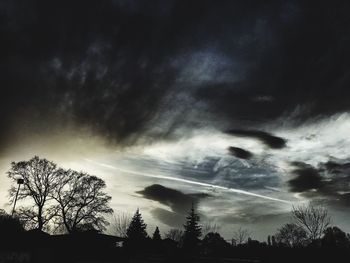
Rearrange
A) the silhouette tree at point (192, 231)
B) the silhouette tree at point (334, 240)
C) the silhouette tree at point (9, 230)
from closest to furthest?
the silhouette tree at point (334, 240)
the silhouette tree at point (9, 230)
the silhouette tree at point (192, 231)

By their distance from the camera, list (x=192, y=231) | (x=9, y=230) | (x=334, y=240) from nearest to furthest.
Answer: (x=334, y=240) < (x=9, y=230) < (x=192, y=231)

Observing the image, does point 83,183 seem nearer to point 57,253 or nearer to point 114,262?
point 57,253

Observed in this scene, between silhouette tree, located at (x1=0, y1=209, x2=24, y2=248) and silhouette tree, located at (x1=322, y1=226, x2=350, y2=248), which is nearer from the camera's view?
silhouette tree, located at (x1=322, y1=226, x2=350, y2=248)

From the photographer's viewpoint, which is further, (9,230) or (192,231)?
(192,231)

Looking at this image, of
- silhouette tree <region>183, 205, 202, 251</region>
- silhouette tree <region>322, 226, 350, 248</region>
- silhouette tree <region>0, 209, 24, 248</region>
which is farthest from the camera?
silhouette tree <region>183, 205, 202, 251</region>

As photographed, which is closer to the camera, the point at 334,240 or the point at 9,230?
the point at 334,240

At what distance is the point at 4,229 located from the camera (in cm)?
4906

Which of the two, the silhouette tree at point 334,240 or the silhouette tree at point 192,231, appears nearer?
A: the silhouette tree at point 334,240

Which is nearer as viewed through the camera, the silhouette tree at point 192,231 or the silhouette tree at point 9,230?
the silhouette tree at point 9,230

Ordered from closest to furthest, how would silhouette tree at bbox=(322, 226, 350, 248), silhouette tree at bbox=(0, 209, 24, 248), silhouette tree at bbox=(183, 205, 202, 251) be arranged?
silhouette tree at bbox=(322, 226, 350, 248)
silhouette tree at bbox=(0, 209, 24, 248)
silhouette tree at bbox=(183, 205, 202, 251)

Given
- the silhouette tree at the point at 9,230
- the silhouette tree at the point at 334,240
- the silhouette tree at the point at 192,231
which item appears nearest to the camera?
the silhouette tree at the point at 334,240

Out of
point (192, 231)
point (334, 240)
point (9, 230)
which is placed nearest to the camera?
point (334, 240)

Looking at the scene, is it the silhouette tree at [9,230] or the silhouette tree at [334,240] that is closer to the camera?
the silhouette tree at [334,240]

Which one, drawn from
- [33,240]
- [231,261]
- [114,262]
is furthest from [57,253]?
[231,261]
